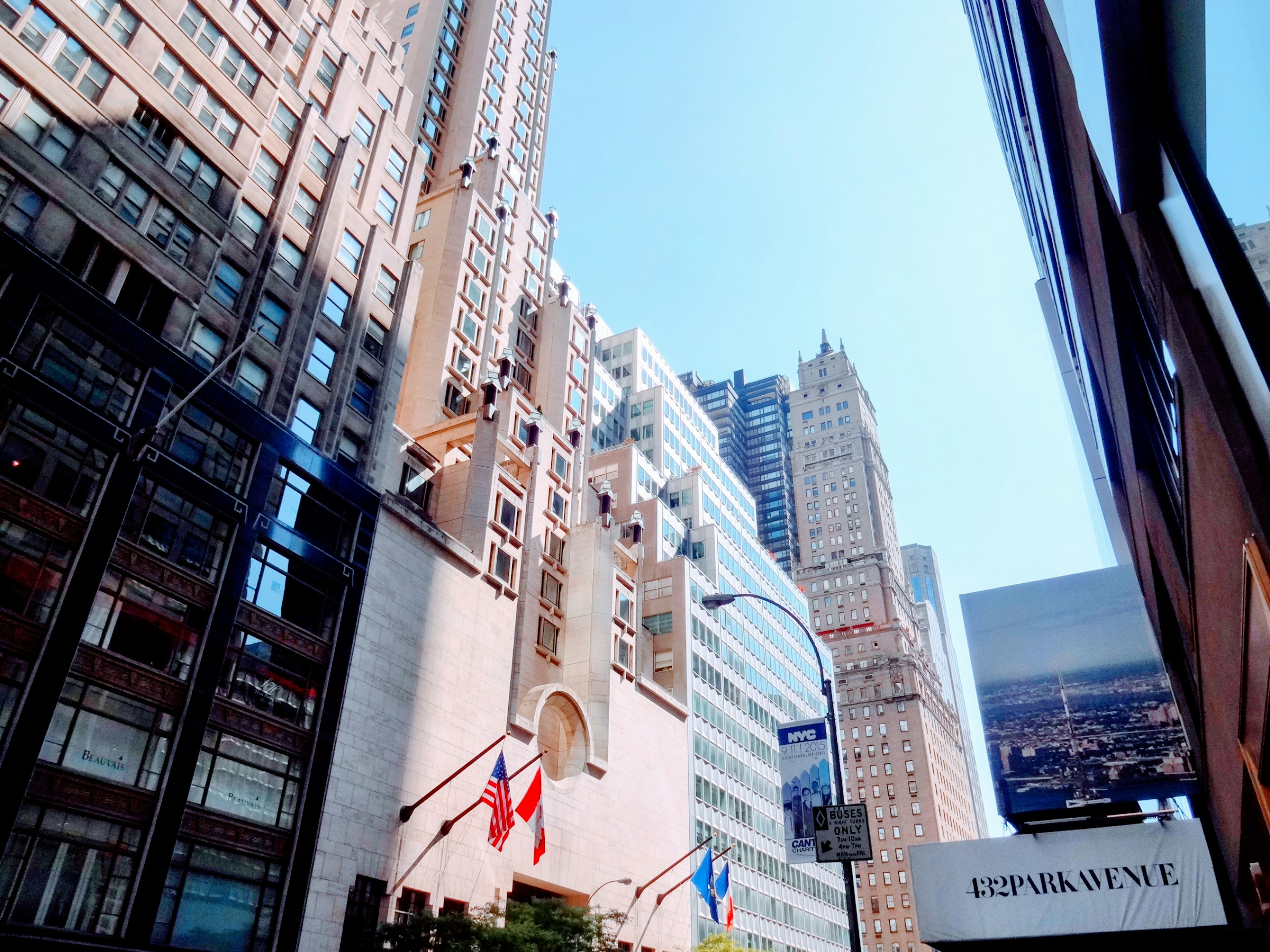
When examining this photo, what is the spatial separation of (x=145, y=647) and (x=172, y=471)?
6.72 m

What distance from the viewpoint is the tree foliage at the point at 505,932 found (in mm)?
35500

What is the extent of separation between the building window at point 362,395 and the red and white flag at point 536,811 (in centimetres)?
2075

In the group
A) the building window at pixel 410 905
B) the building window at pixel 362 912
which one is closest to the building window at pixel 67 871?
the building window at pixel 362 912

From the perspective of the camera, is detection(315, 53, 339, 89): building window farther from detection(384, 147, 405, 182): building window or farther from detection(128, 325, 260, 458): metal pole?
detection(128, 325, 260, 458): metal pole

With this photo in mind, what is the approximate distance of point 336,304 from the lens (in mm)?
48344

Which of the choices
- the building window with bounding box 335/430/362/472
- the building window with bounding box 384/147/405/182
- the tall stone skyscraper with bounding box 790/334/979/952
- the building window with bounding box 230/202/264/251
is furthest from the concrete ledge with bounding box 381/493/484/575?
the tall stone skyscraper with bounding box 790/334/979/952

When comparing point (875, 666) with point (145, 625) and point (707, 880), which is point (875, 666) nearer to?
point (707, 880)

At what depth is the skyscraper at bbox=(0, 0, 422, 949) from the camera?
28906mm

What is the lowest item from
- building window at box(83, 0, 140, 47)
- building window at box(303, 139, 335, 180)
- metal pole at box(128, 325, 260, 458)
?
metal pole at box(128, 325, 260, 458)

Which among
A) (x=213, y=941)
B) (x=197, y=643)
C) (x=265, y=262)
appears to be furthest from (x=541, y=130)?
(x=213, y=941)

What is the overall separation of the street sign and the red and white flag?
26614 millimetres

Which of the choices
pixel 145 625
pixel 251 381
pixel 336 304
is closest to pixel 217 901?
pixel 145 625

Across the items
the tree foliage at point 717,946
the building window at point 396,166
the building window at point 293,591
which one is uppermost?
the building window at point 396,166

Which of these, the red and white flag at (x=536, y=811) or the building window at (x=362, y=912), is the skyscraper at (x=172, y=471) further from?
the red and white flag at (x=536, y=811)
